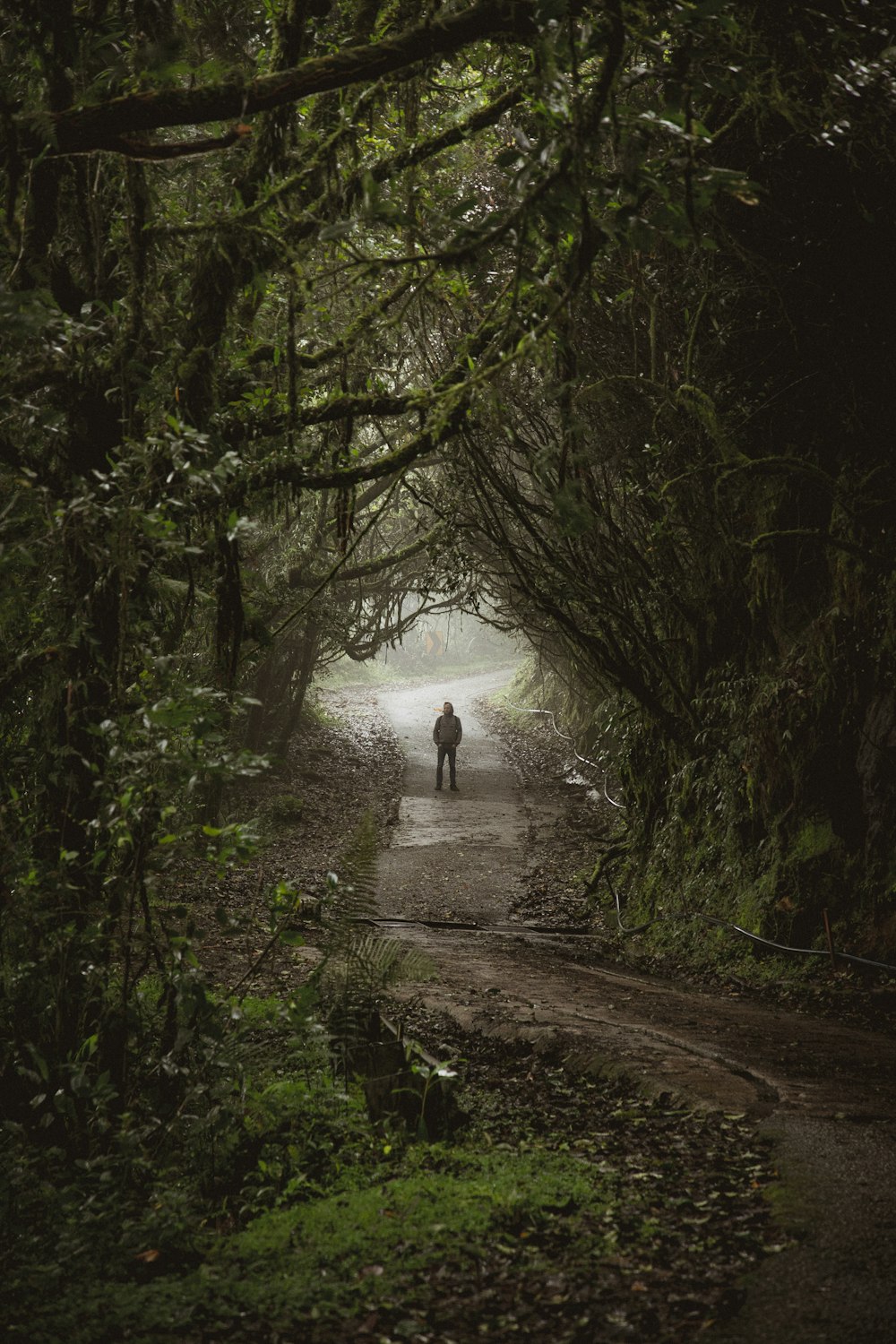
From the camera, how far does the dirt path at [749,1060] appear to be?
3.18 metres

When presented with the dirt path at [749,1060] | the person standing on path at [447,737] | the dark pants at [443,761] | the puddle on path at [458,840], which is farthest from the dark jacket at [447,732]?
the dirt path at [749,1060]

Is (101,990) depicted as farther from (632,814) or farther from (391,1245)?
(632,814)

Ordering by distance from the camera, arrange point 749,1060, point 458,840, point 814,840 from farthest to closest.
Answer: point 458,840 → point 814,840 → point 749,1060

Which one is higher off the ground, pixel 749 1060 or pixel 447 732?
pixel 447 732

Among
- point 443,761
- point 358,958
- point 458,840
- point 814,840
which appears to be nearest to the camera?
point 358,958

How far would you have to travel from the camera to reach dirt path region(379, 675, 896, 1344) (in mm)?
3182

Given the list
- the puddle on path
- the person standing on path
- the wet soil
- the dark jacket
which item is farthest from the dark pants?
the wet soil

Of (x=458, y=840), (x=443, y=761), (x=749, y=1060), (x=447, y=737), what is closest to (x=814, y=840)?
(x=749, y=1060)

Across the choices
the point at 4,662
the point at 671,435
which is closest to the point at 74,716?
the point at 4,662

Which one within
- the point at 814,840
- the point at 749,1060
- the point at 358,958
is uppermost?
the point at 814,840

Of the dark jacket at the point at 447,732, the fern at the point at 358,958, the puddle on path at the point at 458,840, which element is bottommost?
the puddle on path at the point at 458,840

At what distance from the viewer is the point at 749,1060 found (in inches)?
229

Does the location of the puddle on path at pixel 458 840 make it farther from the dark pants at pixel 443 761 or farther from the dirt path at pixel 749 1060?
the dark pants at pixel 443 761

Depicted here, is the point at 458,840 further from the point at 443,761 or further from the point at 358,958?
the point at 358,958
